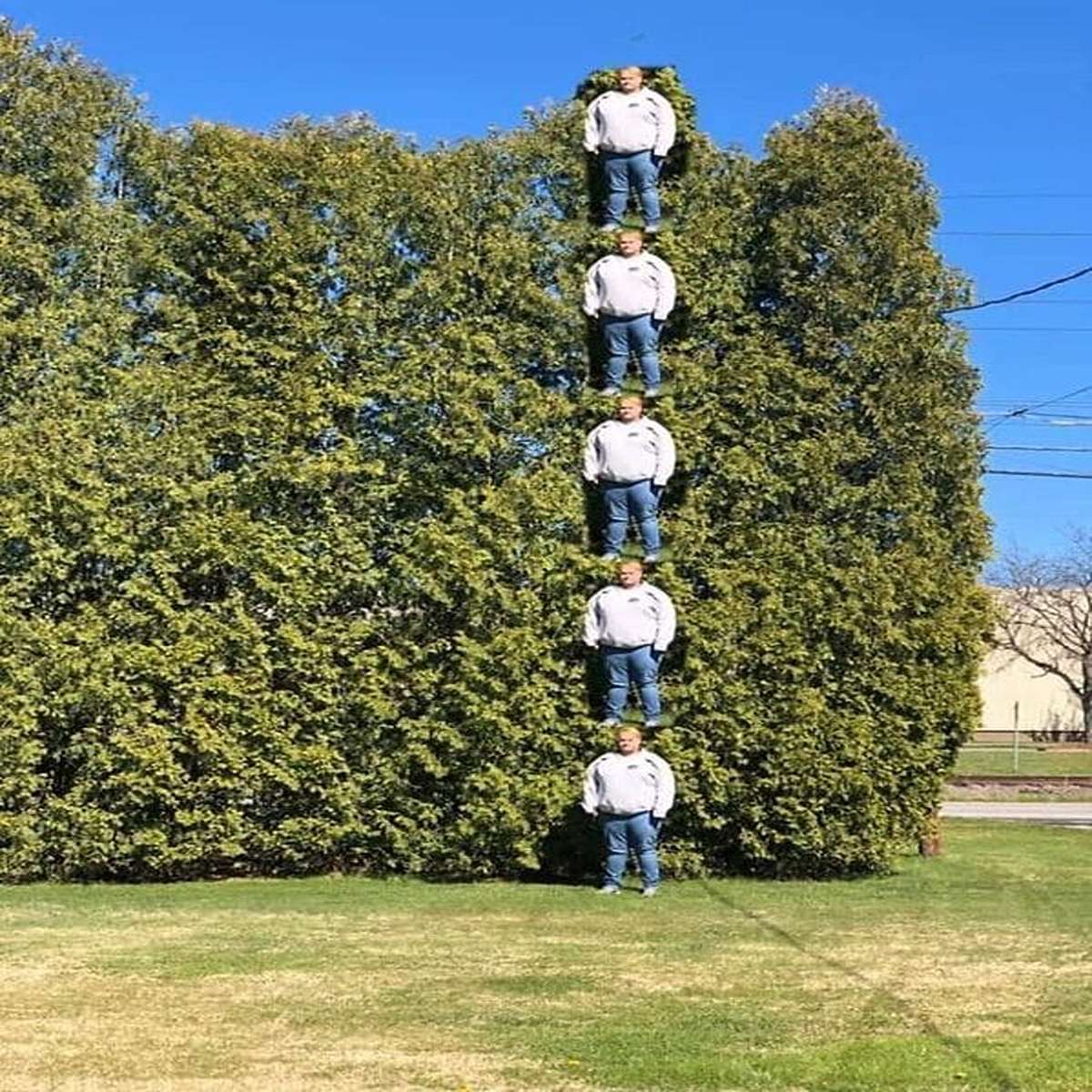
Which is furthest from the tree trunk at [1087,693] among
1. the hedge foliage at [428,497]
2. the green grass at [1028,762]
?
the hedge foliage at [428,497]

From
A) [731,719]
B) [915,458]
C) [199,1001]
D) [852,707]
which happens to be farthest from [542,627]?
[199,1001]

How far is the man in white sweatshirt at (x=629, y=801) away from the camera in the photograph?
35.4ft

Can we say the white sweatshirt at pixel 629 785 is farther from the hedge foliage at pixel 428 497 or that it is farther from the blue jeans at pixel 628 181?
the blue jeans at pixel 628 181

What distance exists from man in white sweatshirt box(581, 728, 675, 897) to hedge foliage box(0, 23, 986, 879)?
79cm

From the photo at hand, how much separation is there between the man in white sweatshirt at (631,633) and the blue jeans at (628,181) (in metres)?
2.63

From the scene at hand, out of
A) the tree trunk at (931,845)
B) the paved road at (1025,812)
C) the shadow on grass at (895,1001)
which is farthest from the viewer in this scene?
the paved road at (1025,812)

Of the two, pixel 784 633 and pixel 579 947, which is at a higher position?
pixel 784 633

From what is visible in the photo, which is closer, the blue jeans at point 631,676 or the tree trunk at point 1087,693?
the blue jeans at point 631,676

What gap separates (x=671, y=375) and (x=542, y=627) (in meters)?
2.35

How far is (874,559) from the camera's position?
1205cm

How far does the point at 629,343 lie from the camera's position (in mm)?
11289

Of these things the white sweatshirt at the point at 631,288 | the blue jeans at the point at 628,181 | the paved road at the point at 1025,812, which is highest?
the blue jeans at the point at 628,181

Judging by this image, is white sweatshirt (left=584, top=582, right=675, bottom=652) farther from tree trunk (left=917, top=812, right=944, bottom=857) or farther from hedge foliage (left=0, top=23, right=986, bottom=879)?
tree trunk (left=917, top=812, right=944, bottom=857)

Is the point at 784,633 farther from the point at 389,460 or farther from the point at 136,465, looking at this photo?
the point at 136,465
